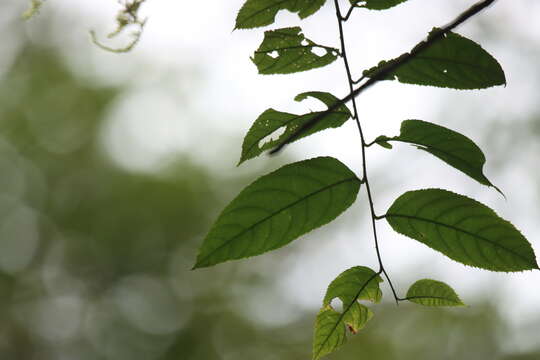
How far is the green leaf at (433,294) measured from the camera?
0.91 meters

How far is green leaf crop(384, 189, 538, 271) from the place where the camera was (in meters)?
0.80

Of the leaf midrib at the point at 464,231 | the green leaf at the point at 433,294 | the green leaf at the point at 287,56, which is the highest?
the green leaf at the point at 287,56

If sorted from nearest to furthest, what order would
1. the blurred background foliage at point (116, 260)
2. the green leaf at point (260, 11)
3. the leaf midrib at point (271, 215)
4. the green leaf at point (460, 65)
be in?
the leaf midrib at point (271, 215) → the green leaf at point (460, 65) → the green leaf at point (260, 11) → the blurred background foliage at point (116, 260)

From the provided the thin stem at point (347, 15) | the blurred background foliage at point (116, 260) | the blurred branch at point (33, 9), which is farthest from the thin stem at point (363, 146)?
the blurred background foliage at point (116, 260)

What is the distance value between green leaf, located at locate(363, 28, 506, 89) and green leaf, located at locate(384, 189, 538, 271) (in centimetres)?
19

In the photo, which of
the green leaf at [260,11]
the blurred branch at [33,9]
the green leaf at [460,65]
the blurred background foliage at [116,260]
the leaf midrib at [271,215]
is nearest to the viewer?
the leaf midrib at [271,215]

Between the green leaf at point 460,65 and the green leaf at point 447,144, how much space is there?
0.08 metres

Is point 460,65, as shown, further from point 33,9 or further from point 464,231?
point 33,9

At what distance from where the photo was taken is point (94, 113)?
32.2 feet

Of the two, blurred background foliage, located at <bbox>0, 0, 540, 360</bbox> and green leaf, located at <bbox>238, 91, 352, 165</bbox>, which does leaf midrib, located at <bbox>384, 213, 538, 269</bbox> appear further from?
blurred background foliage, located at <bbox>0, 0, 540, 360</bbox>

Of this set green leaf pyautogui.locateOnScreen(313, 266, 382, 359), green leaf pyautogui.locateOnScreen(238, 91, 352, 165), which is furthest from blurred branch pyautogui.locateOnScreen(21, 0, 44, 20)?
green leaf pyautogui.locateOnScreen(313, 266, 382, 359)

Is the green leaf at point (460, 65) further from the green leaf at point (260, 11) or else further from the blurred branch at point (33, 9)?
the blurred branch at point (33, 9)

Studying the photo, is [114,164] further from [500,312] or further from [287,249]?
[500,312]

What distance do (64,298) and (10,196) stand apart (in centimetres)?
221
